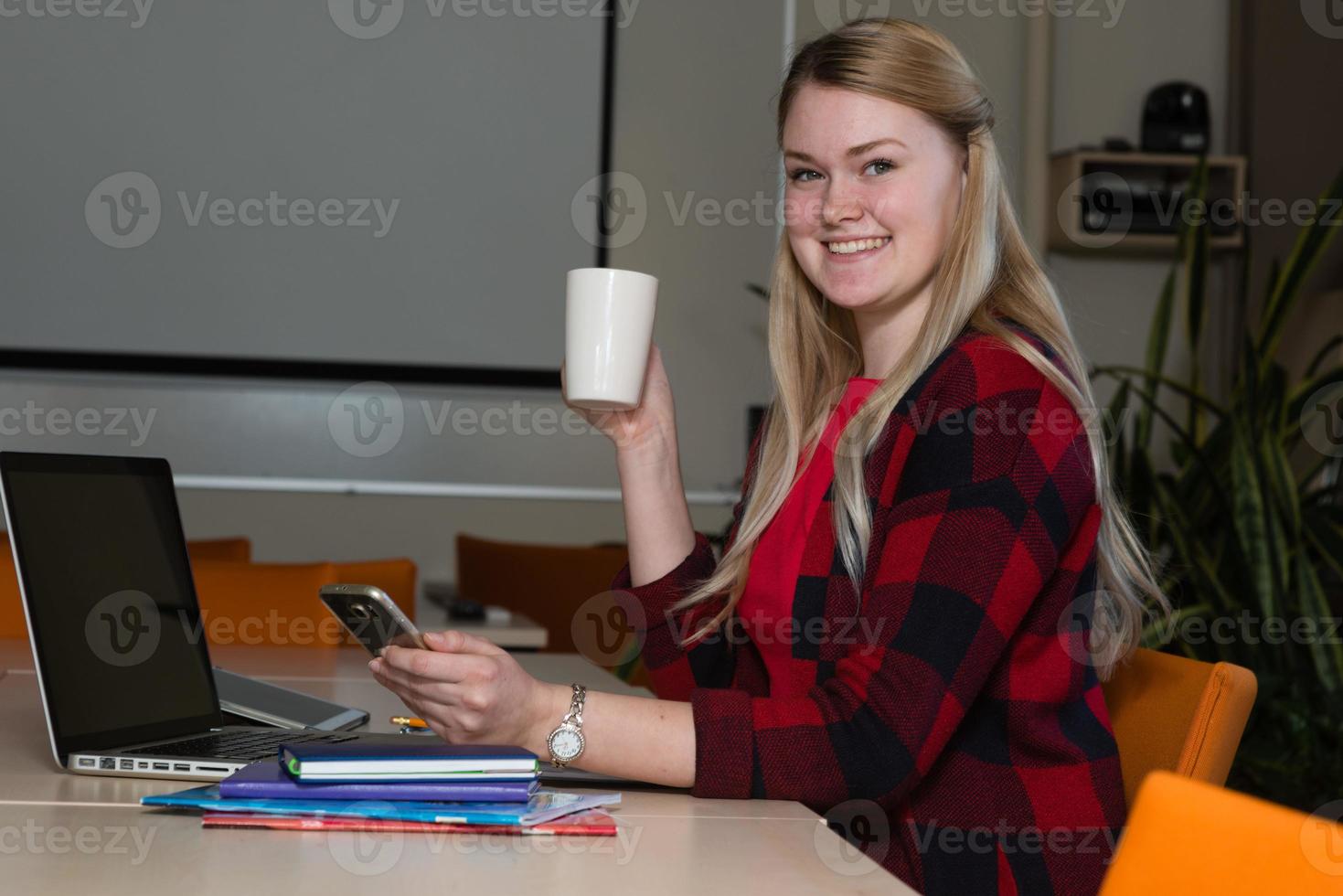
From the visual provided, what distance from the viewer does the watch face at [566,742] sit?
3.87ft

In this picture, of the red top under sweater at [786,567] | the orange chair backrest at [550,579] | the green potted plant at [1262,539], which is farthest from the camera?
the orange chair backrest at [550,579]

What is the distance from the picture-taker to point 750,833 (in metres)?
1.08

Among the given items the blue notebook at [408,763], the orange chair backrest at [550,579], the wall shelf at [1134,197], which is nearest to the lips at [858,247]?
the blue notebook at [408,763]

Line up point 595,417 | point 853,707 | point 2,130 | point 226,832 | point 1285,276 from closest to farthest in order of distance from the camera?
point 226,832
point 853,707
point 595,417
point 1285,276
point 2,130

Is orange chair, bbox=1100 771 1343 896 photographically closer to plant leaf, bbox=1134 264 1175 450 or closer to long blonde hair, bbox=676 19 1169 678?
long blonde hair, bbox=676 19 1169 678

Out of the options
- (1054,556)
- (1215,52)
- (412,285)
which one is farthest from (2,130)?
(1054,556)

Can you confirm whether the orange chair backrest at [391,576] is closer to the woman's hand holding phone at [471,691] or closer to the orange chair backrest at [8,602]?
the orange chair backrest at [8,602]

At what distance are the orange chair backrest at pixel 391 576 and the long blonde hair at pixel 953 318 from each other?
1140 mm

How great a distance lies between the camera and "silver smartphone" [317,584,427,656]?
1.11 metres

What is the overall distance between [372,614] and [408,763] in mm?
146

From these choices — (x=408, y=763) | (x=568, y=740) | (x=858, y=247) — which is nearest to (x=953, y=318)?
(x=858, y=247)

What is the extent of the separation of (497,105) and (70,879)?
414cm

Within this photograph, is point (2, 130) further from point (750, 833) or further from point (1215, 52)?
point (750, 833)

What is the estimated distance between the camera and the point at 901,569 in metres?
1.25
